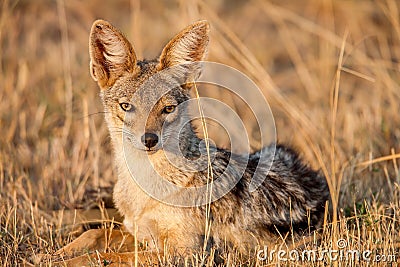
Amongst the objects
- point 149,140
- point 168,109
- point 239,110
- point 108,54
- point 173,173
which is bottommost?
point 173,173

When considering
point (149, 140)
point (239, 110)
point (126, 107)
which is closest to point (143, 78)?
point (126, 107)

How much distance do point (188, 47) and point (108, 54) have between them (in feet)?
2.36

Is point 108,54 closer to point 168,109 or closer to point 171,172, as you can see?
point 168,109

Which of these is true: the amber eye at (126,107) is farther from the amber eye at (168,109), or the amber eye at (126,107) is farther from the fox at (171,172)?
the amber eye at (168,109)

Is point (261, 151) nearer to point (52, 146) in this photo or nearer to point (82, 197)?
point (82, 197)

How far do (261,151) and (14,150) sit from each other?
3173 mm

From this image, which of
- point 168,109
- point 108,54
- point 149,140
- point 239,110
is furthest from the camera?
point 239,110

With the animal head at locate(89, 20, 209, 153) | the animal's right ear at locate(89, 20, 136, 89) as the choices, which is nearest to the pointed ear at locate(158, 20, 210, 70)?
the animal head at locate(89, 20, 209, 153)

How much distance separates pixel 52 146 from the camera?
8039 millimetres

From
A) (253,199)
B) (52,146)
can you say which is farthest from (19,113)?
(253,199)

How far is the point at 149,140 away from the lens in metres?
5.11

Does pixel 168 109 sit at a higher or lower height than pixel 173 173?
higher

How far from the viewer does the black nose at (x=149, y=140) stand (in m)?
5.11

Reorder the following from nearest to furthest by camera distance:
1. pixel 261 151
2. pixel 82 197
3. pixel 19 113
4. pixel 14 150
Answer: pixel 261 151, pixel 82 197, pixel 14 150, pixel 19 113
